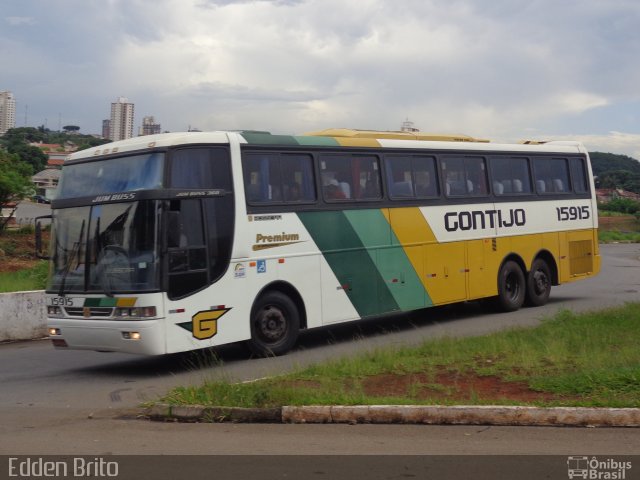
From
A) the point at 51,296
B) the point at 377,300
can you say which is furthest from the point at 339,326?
the point at 51,296

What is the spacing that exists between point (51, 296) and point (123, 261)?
1.51 meters

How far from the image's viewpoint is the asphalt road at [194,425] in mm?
7387

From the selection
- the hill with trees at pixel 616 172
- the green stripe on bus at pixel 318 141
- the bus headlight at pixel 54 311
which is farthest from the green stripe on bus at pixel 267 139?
the hill with trees at pixel 616 172

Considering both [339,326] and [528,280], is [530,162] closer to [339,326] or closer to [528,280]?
[528,280]

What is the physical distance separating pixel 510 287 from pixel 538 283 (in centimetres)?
99

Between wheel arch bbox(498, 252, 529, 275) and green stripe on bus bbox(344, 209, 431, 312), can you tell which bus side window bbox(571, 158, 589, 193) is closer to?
Answer: wheel arch bbox(498, 252, 529, 275)

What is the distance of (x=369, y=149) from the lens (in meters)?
15.3

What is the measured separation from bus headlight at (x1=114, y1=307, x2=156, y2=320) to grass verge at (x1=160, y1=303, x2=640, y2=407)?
2.27 meters

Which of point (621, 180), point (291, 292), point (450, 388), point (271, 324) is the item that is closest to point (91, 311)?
point (271, 324)

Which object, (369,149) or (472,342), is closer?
(472,342)

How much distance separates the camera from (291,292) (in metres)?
13.6

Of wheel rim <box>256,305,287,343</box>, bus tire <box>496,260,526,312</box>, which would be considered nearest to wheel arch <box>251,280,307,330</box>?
wheel rim <box>256,305,287,343</box>

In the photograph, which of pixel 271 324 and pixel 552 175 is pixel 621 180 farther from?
pixel 271 324

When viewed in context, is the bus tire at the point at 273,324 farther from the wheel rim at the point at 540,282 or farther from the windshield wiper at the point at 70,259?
the wheel rim at the point at 540,282
